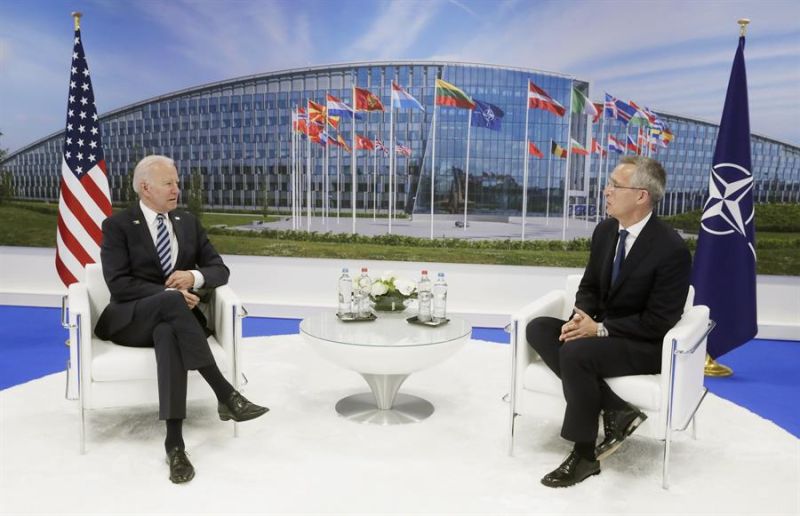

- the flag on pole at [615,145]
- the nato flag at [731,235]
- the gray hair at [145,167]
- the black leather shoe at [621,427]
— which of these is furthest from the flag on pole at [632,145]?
the gray hair at [145,167]

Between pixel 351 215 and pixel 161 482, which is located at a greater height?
pixel 351 215

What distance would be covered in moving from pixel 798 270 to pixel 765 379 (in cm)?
205

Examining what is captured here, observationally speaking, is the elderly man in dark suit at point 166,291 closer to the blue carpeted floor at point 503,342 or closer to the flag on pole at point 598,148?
the blue carpeted floor at point 503,342

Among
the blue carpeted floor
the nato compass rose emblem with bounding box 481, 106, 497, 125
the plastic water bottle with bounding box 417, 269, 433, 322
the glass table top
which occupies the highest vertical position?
the nato compass rose emblem with bounding box 481, 106, 497, 125

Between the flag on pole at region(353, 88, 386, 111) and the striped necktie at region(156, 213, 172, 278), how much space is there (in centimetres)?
389

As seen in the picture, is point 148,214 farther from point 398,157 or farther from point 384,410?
point 398,157

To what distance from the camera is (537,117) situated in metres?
7.07

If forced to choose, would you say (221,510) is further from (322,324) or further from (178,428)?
(322,324)

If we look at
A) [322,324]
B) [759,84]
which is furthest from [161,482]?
[759,84]

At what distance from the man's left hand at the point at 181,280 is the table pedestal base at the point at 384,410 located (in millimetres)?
1228

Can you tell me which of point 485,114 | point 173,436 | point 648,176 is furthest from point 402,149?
point 173,436

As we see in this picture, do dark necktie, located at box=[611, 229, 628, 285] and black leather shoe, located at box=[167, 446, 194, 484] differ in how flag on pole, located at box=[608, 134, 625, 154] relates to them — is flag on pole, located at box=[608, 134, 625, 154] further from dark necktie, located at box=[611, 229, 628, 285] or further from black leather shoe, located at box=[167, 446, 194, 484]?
black leather shoe, located at box=[167, 446, 194, 484]

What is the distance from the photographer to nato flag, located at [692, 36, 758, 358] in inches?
202

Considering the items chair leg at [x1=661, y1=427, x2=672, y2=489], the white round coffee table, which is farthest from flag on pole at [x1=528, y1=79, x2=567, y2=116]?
chair leg at [x1=661, y1=427, x2=672, y2=489]
